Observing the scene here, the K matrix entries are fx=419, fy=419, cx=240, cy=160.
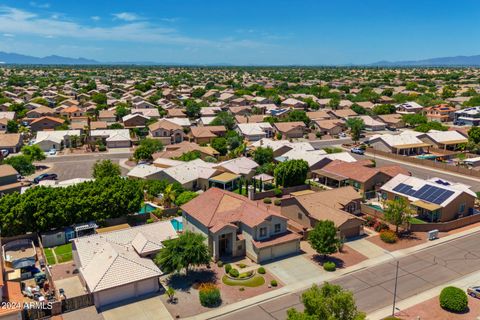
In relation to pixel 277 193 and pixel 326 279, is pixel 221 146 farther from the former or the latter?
pixel 326 279

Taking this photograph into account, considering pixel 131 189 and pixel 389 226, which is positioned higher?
pixel 131 189

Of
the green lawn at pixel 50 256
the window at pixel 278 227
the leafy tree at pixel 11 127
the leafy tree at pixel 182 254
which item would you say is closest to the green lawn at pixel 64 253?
the green lawn at pixel 50 256

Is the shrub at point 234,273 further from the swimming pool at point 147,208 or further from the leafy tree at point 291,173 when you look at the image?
the leafy tree at point 291,173

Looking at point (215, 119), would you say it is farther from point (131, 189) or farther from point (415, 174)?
point (131, 189)

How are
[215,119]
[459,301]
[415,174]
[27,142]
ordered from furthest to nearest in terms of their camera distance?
[215,119], [27,142], [415,174], [459,301]

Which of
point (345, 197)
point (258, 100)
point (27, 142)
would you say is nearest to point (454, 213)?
point (345, 197)

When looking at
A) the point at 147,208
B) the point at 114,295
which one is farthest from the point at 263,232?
the point at 147,208
